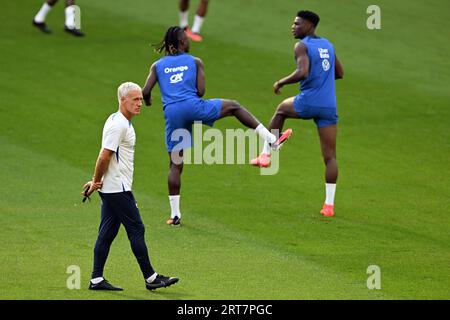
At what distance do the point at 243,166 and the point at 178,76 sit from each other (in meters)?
3.94

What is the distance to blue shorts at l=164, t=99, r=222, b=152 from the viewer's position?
13562 millimetres

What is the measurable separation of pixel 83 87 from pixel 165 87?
7.55 meters

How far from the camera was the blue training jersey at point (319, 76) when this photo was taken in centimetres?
1438

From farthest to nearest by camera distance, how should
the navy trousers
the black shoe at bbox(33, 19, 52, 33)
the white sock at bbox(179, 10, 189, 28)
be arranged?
1. the black shoe at bbox(33, 19, 52, 33)
2. the white sock at bbox(179, 10, 189, 28)
3. the navy trousers

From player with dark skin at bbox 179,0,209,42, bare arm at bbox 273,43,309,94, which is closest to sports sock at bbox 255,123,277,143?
bare arm at bbox 273,43,309,94

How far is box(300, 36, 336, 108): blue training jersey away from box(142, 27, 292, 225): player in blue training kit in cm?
107

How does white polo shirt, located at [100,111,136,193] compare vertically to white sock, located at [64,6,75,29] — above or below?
below

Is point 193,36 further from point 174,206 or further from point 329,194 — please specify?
point 174,206

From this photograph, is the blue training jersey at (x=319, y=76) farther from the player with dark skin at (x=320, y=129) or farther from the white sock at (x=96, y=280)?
the white sock at (x=96, y=280)

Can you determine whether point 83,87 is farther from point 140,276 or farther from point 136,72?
point 140,276

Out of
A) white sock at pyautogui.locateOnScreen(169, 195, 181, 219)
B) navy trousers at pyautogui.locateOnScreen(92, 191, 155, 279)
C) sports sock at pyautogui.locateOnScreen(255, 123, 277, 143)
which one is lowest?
navy trousers at pyautogui.locateOnScreen(92, 191, 155, 279)

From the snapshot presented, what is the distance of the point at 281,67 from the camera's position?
910 inches

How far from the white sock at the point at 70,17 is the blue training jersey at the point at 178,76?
427 inches

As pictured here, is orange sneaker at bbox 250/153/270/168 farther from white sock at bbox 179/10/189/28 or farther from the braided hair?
white sock at bbox 179/10/189/28
